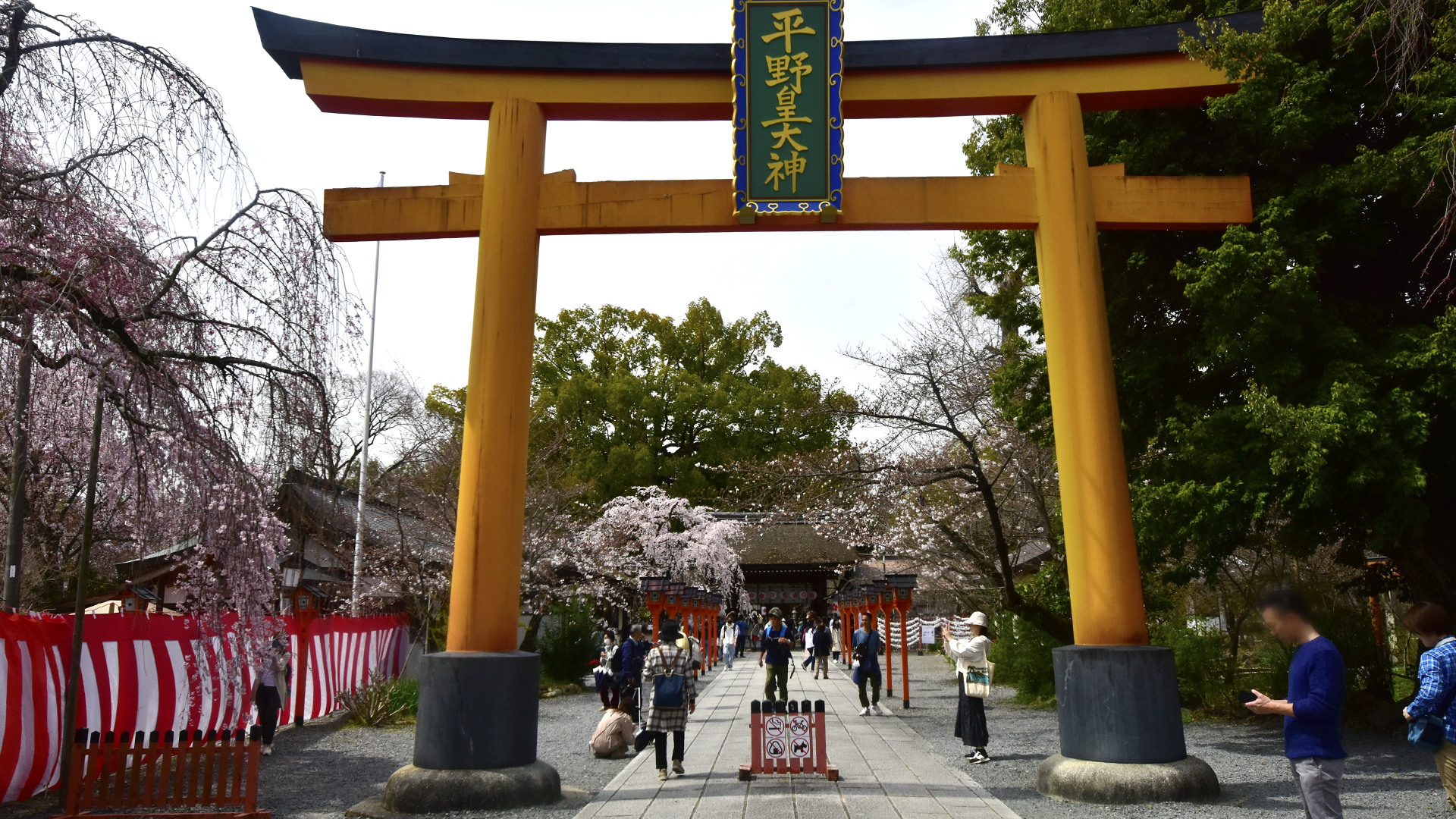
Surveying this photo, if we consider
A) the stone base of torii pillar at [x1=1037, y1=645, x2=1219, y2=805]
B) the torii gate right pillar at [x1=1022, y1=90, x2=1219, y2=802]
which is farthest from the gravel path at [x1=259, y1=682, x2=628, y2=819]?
the torii gate right pillar at [x1=1022, y1=90, x2=1219, y2=802]

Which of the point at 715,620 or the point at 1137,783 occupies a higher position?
the point at 715,620

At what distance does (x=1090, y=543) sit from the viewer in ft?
26.1

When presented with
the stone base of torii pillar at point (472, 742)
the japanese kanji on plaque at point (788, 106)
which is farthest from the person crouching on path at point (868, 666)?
the japanese kanji on plaque at point (788, 106)

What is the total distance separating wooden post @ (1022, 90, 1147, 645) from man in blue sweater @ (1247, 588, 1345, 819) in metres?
3.12

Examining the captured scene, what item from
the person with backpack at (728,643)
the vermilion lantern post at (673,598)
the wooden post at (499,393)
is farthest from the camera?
the person with backpack at (728,643)

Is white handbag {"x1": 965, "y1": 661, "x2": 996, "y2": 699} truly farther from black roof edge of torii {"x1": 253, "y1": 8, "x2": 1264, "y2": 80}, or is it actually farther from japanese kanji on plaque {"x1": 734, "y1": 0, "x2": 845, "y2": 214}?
black roof edge of torii {"x1": 253, "y1": 8, "x2": 1264, "y2": 80}

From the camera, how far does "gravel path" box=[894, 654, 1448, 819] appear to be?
716 cm

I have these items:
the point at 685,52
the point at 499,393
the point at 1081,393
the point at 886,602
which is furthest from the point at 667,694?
the point at 886,602

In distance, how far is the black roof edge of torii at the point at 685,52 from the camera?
27.5ft

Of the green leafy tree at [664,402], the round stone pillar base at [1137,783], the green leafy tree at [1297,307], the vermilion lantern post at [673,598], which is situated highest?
the green leafy tree at [664,402]

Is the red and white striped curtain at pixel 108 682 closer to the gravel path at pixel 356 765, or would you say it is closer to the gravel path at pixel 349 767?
the gravel path at pixel 349 767

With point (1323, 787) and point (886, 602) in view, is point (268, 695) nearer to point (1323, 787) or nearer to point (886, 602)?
point (886, 602)

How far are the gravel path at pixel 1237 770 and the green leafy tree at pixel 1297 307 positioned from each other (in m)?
2.00

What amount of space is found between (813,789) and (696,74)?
648 centimetres
